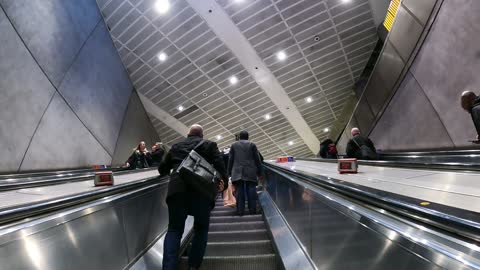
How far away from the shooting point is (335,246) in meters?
1.90

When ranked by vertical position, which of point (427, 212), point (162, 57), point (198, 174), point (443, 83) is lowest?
point (427, 212)

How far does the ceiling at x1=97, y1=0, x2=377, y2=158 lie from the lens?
11.0 meters

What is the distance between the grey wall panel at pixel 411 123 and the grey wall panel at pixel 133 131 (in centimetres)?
876

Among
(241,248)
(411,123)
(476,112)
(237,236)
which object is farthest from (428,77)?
(241,248)

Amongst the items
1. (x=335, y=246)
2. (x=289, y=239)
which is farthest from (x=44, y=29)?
(x=335, y=246)

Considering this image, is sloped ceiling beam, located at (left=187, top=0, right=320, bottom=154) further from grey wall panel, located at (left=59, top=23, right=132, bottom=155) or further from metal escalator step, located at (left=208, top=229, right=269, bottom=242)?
metal escalator step, located at (left=208, top=229, right=269, bottom=242)

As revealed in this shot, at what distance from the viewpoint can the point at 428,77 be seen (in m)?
6.58

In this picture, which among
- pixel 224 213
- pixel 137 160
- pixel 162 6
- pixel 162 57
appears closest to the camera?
pixel 224 213

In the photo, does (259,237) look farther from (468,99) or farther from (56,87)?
(56,87)

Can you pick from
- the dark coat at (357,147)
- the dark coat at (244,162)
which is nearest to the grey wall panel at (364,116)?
the dark coat at (357,147)

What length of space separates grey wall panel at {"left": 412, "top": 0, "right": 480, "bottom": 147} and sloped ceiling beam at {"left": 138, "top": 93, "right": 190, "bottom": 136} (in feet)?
40.0

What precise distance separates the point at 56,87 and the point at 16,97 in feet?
4.98

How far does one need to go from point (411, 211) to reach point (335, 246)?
846 millimetres

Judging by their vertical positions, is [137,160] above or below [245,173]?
above
